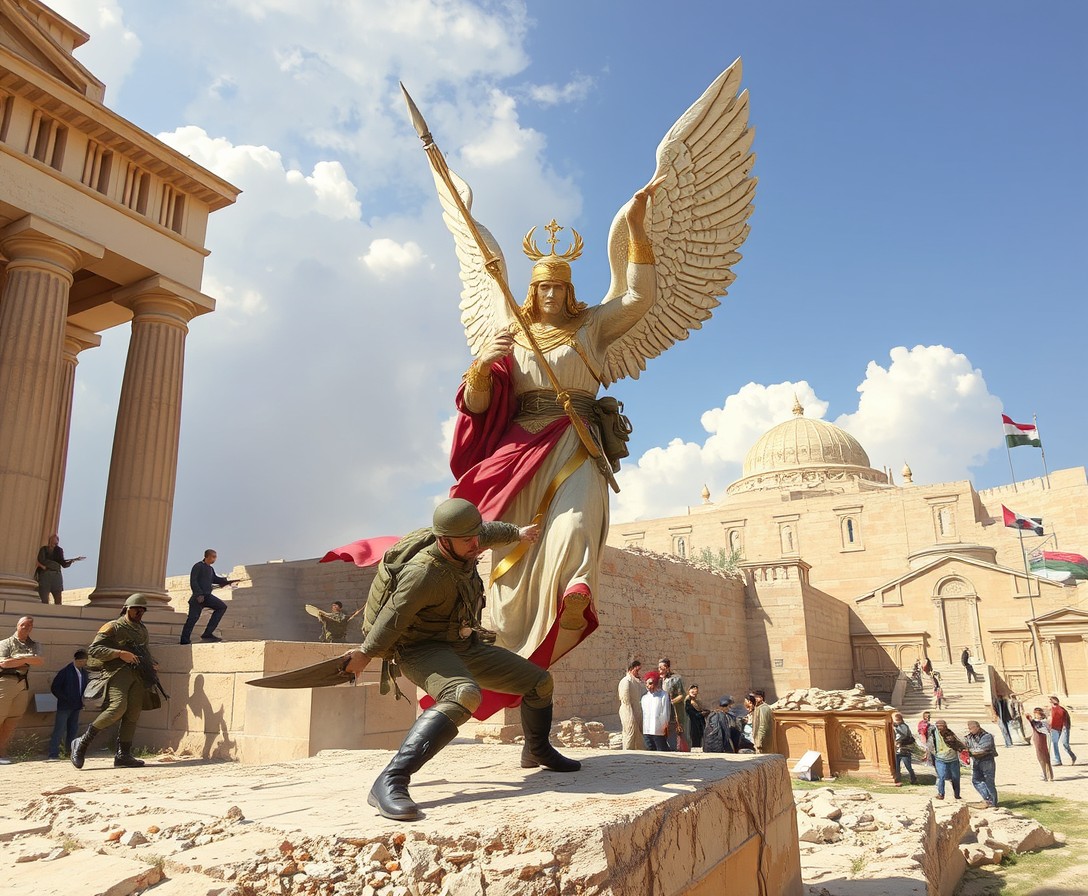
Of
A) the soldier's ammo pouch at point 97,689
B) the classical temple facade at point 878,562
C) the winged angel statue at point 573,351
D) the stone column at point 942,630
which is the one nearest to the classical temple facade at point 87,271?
the soldier's ammo pouch at point 97,689

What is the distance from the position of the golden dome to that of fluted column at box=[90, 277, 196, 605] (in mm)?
46224

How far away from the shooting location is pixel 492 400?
13.3 feet

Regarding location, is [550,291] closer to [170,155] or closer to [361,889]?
[361,889]

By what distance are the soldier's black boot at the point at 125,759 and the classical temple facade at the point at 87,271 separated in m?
4.33

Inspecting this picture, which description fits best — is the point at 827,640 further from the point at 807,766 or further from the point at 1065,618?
the point at 807,766

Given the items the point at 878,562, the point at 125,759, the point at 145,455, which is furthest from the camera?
the point at 878,562

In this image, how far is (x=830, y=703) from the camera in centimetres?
1187

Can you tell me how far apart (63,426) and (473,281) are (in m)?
12.2

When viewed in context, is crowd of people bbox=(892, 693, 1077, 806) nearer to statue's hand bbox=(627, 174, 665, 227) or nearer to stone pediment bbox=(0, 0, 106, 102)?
statue's hand bbox=(627, 174, 665, 227)

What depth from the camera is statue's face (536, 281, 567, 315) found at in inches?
163

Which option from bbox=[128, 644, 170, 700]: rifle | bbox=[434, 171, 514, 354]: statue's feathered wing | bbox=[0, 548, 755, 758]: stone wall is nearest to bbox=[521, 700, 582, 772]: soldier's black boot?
bbox=[434, 171, 514, 354]: statue's feathered wing

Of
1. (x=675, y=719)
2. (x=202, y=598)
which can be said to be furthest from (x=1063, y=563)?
(x=202, y=598)

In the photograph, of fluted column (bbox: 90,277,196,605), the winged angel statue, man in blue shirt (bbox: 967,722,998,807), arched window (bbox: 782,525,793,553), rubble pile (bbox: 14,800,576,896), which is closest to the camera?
rubble pile (bbox: 14,800,576,896)

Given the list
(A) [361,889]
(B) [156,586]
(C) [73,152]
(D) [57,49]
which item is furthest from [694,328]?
(D) [57,49]
